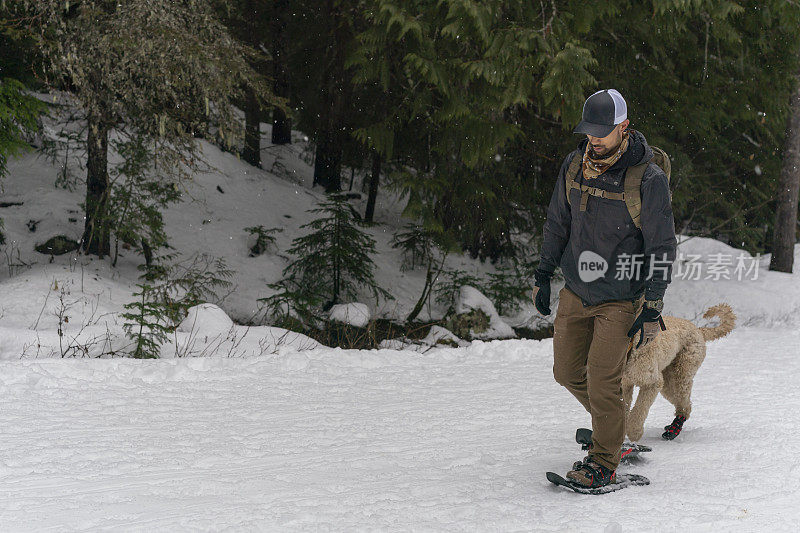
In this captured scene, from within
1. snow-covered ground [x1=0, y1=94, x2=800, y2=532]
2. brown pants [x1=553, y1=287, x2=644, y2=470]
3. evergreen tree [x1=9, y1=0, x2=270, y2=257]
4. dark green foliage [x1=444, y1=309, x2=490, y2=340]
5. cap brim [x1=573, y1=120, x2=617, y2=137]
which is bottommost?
dark green foliage [x1=444, y1=309, x2=490, y2=340]

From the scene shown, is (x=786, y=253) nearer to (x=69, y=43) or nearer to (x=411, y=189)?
(x=411, y=189)

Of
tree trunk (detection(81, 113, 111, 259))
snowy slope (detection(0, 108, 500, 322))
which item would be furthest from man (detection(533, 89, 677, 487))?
tree trunk (detection(81, 113, 111, 259))

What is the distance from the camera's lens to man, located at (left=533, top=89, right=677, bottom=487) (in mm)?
3715

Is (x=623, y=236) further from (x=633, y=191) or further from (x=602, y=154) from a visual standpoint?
(x=602, y=154)

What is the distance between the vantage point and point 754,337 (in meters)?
10.5

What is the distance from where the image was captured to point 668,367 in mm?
5008

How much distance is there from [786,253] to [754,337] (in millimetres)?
6526

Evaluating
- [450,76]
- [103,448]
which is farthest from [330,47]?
[103,448]

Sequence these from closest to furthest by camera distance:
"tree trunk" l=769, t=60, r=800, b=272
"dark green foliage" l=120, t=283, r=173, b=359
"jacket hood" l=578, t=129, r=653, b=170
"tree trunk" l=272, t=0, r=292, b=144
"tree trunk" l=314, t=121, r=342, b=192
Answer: "jacket hood" l=578, t=129, r=653, b=170 < "dark green foliage" l=120, t=283, r=173, b=359 < "tree trunk" l=769, t=60, r=800, b=272 < "tree trunk" l=272, t=0, r=292, b=144 < "tree trunk" l=314, t=121, r=342, b=192

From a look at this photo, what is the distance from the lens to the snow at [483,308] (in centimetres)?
1178

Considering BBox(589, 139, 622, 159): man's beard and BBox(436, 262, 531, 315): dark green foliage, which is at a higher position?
BBox(589, 139, 622, 159): man's beard

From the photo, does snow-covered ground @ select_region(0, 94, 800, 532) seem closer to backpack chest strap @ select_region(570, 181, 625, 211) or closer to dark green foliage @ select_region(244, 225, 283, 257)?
backpack chest strap @ select_region(570, 181, 625, 211)

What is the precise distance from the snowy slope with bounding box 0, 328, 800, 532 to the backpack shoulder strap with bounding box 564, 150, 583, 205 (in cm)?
186

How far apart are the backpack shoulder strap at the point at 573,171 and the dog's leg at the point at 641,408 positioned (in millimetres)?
1593
